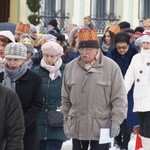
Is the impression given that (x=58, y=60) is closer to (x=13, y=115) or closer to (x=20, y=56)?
(x=20, y=56)

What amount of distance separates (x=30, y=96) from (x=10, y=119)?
1.66 m

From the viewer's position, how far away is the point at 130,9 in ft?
81.6

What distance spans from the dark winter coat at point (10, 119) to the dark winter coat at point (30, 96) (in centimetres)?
156

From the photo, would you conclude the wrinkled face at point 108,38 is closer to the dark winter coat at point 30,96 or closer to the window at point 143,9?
the dark winter coat at point 30,96

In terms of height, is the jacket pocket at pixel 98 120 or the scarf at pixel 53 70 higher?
the scarf at pixel 53 70

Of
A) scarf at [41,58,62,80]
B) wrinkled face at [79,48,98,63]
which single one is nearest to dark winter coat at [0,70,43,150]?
wrinkled face at [79,48,98,63]

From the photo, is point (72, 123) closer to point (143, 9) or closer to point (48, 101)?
point (48, 101)

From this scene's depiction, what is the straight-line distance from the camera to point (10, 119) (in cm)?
477

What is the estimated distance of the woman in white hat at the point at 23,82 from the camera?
634 cm

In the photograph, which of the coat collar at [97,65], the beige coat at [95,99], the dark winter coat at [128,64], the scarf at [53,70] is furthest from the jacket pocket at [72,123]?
the dark winter coat at [128,64]

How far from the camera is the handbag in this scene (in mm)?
7035

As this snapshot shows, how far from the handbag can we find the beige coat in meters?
0.40

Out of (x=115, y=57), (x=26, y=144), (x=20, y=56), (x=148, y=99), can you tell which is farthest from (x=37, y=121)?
(x=115, y=57)

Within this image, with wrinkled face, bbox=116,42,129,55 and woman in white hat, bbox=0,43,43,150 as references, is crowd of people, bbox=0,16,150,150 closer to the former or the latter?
woman in white hat, bbox=0,43,43,150
